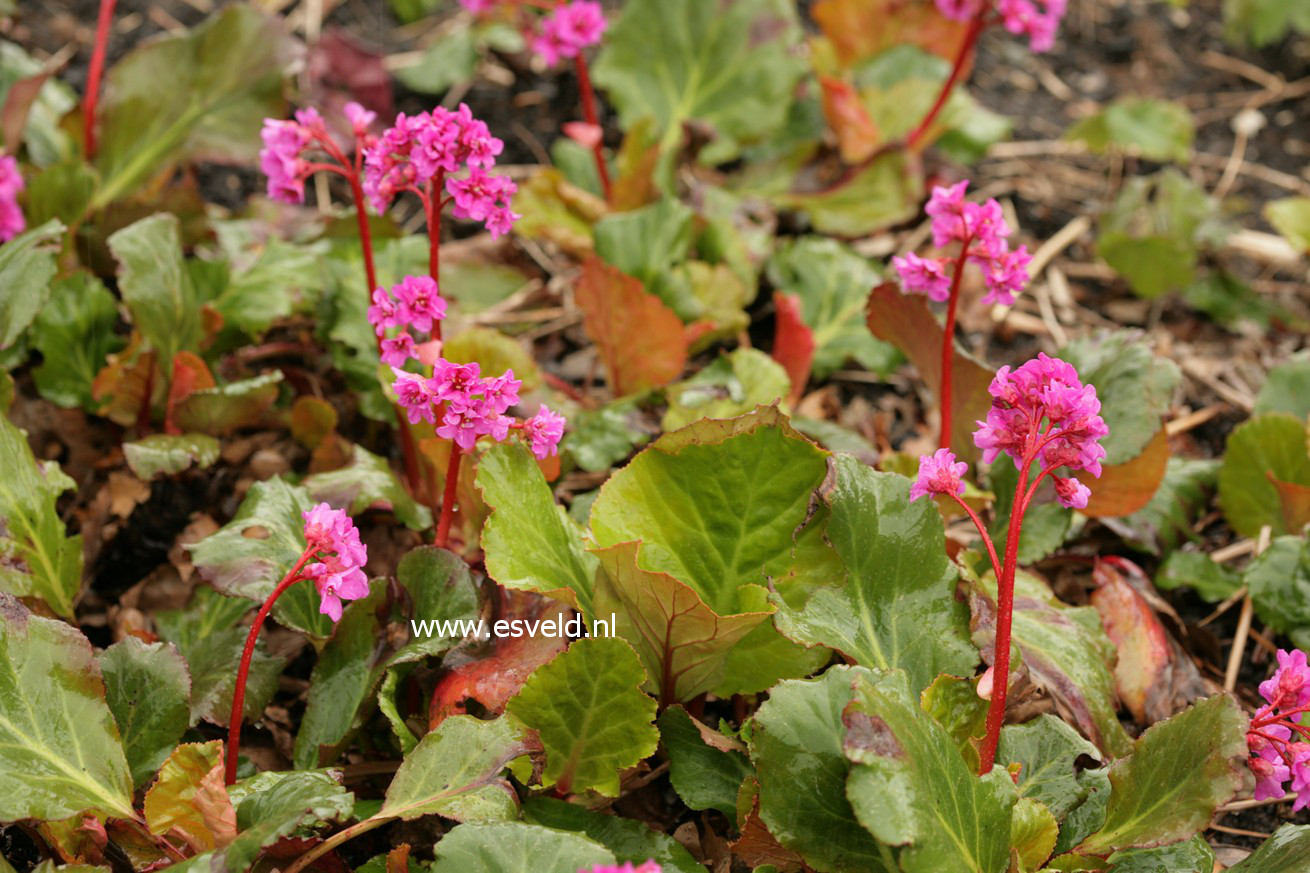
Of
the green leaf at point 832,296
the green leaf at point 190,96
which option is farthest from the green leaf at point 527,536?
the green leaf at point 190,96

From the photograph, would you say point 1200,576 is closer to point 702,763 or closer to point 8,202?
point 702,763

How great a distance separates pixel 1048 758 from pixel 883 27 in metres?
2.25

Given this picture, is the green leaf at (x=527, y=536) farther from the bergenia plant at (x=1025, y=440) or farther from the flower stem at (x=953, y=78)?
the flower stem at (x=953, y=78)

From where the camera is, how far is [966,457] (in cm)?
213

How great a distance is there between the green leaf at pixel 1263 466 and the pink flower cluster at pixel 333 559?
5.36 feet

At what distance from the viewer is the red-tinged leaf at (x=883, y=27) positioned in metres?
3.26

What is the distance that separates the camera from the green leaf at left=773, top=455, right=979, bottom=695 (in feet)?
5.41

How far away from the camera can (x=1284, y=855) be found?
4.90 ft

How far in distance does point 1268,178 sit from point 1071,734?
94.5 inches

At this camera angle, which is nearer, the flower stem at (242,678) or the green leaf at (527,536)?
the flower stem at (242,678)

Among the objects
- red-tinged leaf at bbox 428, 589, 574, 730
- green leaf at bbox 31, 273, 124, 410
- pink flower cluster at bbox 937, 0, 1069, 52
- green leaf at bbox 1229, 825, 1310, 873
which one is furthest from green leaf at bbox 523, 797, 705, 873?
pink flower cluster at bbox 937, 0, 1069, 52

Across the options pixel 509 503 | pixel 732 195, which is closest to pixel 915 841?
pixel 509 503

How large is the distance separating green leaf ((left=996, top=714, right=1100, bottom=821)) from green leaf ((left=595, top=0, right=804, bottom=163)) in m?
1.79

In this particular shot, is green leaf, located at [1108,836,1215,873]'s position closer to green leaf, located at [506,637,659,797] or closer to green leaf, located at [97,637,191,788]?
green leaf, located at [506,637,659,797]
